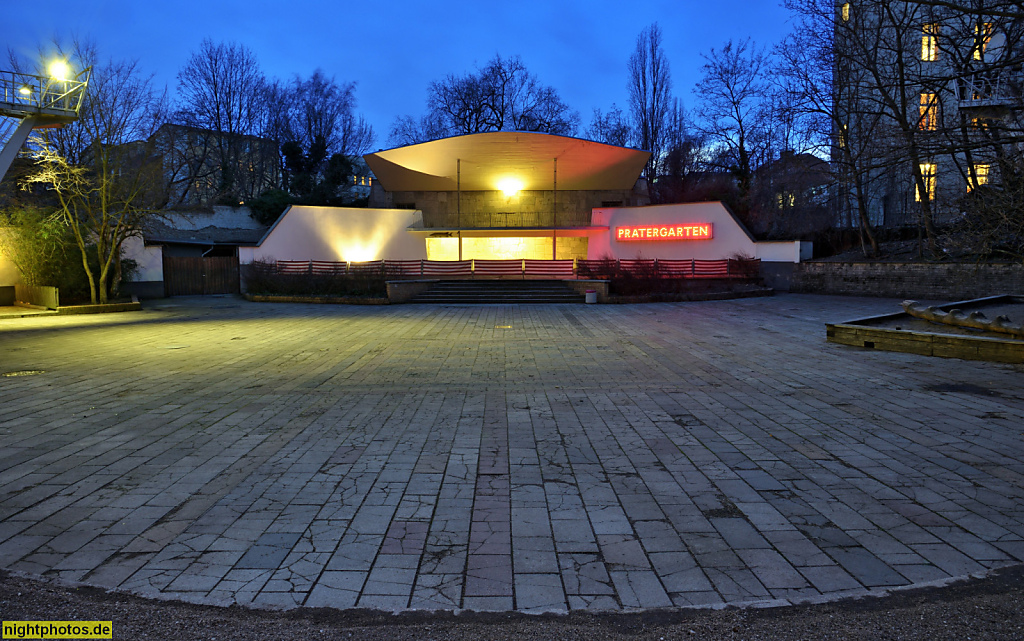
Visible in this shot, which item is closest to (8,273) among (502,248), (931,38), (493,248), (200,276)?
(200,276)

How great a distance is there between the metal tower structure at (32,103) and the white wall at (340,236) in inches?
→ 393

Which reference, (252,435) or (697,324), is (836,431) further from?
(697,324)

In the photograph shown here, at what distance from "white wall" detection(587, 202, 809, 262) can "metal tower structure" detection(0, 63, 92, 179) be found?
23979 millimetres

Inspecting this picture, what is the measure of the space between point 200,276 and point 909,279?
31303 millimetres

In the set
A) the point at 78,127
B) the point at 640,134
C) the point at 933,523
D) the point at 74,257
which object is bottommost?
the point at 933,523

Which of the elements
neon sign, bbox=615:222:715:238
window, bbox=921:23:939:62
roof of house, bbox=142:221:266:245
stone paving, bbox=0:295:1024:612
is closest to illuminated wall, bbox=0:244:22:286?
roof of house, bbox=142:221:266:245

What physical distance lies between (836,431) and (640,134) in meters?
45.3

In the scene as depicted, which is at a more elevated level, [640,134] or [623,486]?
[640,134]

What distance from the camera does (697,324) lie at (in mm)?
15227

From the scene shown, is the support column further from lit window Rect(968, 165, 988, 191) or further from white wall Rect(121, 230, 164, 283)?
lit window Rect(968, 165, 988, 191)

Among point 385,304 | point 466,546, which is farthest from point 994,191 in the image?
point 385,304

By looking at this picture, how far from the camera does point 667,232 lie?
1161 inches

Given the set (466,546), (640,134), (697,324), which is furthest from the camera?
(640,134)

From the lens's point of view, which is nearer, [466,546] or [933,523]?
[466,546]
